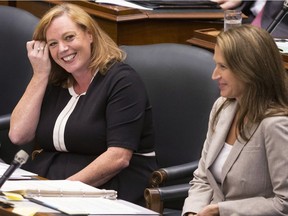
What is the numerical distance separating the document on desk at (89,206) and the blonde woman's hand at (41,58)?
1.04 m

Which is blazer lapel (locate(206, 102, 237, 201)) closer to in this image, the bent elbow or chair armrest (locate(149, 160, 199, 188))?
chair armrest (locate(149, 160, 199, 188))

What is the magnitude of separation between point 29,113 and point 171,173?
0.69 meters

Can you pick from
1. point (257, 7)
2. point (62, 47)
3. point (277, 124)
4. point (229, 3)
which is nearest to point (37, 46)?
point (62, 47)

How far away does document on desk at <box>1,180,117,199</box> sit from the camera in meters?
2.73

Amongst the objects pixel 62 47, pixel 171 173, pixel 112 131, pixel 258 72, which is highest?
pixel 258 72

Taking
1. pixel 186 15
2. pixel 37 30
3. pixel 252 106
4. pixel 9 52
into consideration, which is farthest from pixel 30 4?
pixel 252 106

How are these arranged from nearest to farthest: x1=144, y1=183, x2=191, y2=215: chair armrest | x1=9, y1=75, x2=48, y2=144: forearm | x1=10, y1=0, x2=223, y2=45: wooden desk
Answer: x1=144, y1=183, x2=191, y2=215: chair armrest, x1=9, y1=75, x2=48, y2=144: forearm, x1=10, y1=0, x2=223, y2=45: wooden desk

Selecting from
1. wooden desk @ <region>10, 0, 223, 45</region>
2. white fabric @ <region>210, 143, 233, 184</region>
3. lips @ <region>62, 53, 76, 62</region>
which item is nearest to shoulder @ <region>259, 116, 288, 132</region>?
white fabric @ <region>210, 143, 233, 184</region>

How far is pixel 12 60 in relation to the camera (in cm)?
427

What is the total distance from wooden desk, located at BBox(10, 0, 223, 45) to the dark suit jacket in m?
0.24

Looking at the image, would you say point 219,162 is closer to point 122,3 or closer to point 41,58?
point 41,58

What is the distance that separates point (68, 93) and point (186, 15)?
0.98 m

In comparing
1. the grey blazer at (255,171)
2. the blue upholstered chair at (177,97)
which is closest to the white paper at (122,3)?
the blue upholstered chair at (177,97)

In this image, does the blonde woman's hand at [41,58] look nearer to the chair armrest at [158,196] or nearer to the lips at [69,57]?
the lips at [69,57]
